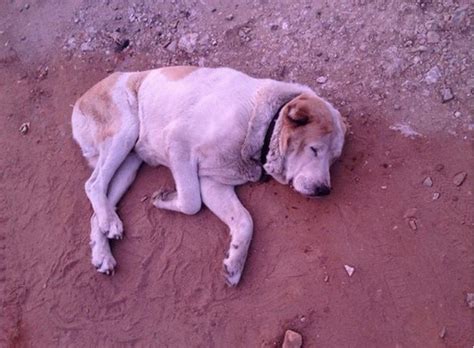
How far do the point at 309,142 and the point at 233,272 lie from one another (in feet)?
3.86

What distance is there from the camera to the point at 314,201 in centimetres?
462

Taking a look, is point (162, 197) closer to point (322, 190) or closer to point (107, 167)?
point (107, 167)

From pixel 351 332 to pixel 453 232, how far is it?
1105 millimetres

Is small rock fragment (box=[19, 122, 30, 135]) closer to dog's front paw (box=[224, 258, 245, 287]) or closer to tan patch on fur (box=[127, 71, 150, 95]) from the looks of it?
tan patch on fur (box=[127, 71, 150, 95])

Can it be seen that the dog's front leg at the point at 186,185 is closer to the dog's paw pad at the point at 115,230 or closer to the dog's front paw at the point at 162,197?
the dog's front paw at the point at 162,197

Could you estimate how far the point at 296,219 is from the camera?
179 inches

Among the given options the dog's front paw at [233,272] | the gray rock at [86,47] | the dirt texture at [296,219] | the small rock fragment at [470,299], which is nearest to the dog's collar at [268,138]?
the dirt texture at [296,219]

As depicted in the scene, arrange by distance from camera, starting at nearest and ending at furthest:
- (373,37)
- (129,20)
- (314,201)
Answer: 1. (314,201)
2. (373,37)
3. (129,20)

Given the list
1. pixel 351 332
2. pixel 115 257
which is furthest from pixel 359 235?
pixel 115 257

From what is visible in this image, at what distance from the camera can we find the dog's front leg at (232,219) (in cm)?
436

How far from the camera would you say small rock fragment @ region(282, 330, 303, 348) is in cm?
398

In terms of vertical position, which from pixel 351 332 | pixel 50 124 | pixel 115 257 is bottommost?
pixel 351 332

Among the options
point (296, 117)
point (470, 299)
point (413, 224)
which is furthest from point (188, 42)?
point (470, 299)

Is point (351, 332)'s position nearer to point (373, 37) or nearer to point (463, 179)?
point (463, 179)
